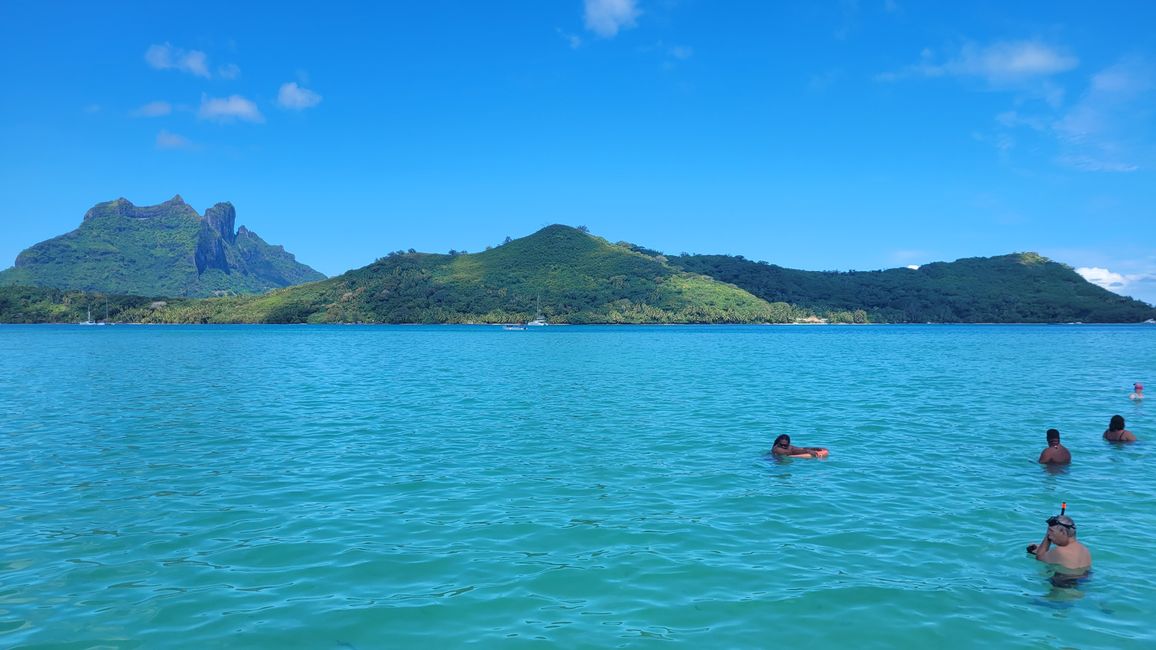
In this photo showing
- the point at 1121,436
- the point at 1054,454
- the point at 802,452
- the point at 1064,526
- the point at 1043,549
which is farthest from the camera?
the point at 1121,436

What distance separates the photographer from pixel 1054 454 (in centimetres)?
2259

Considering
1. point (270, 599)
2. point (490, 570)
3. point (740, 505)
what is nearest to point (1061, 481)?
point (740, 505)

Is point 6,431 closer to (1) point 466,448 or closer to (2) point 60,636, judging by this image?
(1) point 466,448

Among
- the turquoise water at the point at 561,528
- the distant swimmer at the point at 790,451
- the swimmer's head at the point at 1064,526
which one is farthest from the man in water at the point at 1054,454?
the swimmer's head at the point at 1064,526

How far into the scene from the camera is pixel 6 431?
97.8 feet

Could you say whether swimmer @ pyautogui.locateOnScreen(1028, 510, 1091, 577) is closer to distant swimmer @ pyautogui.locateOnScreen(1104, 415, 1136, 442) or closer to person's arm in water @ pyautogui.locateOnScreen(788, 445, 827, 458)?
person's arm in water @ pyautogui.locateOnScreen(788, 445, 827, 458)

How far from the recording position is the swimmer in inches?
519

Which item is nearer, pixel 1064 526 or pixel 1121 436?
pixel 1064 526

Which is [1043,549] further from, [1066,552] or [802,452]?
[802,452]

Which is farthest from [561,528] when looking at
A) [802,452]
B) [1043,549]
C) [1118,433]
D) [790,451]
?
[1118,433]

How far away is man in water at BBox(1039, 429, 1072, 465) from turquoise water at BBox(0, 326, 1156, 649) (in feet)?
2.29

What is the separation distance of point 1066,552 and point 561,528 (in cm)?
1031

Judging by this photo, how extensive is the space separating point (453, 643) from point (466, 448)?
15858mm

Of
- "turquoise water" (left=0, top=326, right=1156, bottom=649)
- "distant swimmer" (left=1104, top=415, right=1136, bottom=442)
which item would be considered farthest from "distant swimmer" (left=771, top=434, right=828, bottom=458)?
"distant swimmer" (left=1104, top=415, right=1136, bottom=442)
